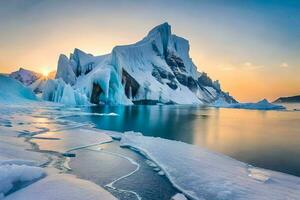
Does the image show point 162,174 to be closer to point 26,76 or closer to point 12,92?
point 12,92

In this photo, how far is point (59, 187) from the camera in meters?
5.37

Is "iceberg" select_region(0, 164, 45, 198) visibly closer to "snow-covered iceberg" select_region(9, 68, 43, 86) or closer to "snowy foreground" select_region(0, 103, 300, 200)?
"snowy foreground" select_region(0, 103, 300, 200)

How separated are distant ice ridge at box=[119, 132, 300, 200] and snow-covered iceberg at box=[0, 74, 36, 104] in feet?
119

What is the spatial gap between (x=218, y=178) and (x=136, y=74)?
109993 millimetres

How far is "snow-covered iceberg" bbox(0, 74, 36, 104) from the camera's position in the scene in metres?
39.9

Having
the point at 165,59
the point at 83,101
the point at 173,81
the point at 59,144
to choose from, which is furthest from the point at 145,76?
the point at 59,144

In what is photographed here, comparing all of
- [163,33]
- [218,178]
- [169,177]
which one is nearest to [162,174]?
[169,177]

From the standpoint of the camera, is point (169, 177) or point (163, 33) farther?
point (163, 33)

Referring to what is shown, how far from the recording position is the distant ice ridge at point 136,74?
64.5 m

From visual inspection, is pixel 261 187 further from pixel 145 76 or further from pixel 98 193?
pixel 145 76

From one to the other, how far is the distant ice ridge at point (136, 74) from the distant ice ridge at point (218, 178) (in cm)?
4836

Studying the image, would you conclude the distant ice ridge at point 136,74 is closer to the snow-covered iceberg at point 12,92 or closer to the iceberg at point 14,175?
the snow-covered iceberg at point 12,92

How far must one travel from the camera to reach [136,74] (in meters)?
116

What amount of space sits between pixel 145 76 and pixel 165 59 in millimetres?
48946
